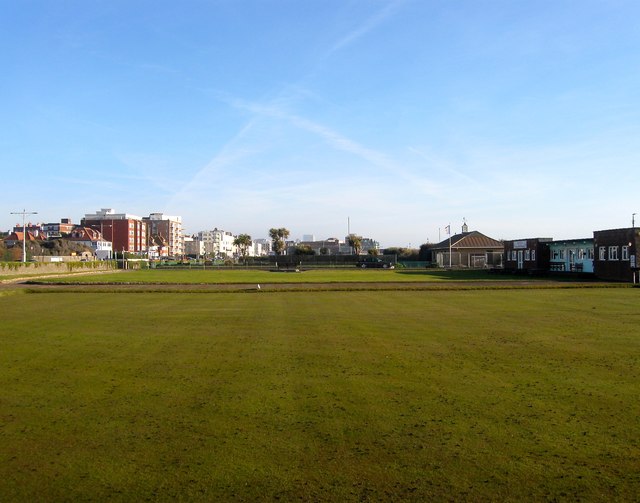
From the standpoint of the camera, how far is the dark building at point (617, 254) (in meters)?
51.1

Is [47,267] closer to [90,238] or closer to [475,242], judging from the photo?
[475,242]

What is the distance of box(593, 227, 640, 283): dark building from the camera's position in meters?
51.1

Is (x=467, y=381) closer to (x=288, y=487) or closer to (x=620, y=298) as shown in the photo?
(x=288, y=487)

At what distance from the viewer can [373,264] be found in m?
118

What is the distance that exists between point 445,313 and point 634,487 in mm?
17876

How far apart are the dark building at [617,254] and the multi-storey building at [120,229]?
151 meters

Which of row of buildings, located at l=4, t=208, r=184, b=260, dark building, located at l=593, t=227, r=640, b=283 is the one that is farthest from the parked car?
row of buildings, located at l=4, t=208, r=184, b=260

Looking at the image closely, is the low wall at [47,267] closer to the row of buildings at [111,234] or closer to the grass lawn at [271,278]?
the grass lawn at [271,278]

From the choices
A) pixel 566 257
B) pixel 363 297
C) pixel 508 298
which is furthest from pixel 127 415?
pixel 566 257

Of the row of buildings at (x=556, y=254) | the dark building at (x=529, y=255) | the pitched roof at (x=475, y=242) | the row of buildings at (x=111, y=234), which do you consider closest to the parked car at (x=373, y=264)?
the row of buildings at (x=556, y=254)

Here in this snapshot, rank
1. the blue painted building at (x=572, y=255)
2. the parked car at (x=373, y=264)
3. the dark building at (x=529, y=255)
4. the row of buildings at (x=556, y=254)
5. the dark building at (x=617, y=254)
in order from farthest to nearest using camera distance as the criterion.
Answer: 1. the parked car at (x=373, y=264)
2. the dark building at (x=529, y=255)
3. the blue painted building at (x=572, y=255)
4. the row of buildings at (x=556, y=254)
5. the dark building at (x=617, y=254)

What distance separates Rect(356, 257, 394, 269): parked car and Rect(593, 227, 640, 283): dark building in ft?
188

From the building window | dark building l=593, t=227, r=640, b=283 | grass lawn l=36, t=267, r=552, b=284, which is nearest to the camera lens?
dark building l=593, t=227, r=640, b=283

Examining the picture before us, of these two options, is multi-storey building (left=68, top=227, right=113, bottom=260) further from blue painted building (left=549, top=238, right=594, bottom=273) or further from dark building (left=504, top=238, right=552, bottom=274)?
blue painted building (left=549, top=238, right=594, bottom=273)
